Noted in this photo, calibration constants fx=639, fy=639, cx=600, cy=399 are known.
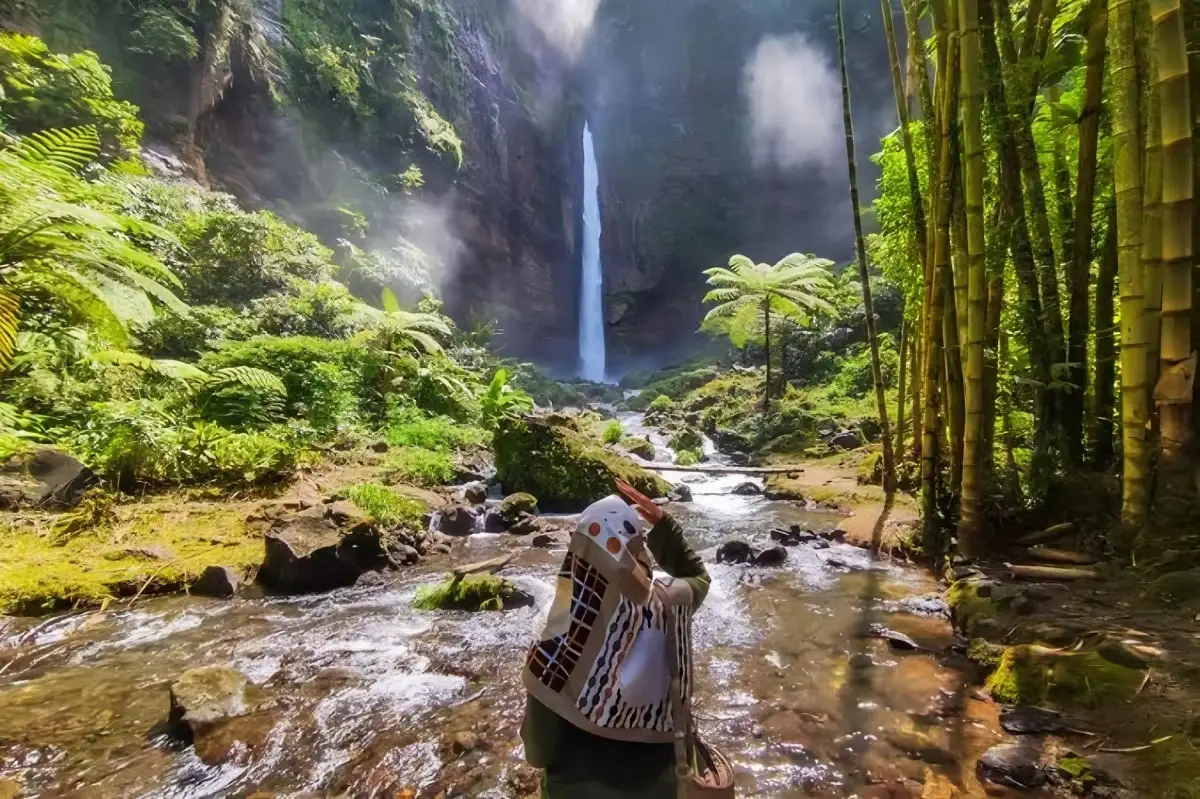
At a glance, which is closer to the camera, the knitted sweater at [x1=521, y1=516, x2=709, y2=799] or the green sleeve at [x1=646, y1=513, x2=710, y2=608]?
the knitted sweater at [x1=521, y1=516, x2=709, y2=799]

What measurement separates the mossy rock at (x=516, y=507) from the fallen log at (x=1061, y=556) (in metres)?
5.31

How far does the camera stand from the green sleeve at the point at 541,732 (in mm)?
1572

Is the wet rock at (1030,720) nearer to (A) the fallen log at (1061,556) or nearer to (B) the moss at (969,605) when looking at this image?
(B) the moss at (969,605)

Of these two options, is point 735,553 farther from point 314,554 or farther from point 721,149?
point 721,149

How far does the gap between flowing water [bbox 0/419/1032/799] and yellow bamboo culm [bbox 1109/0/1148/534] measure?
159 cm

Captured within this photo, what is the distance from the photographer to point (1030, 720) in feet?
9.10

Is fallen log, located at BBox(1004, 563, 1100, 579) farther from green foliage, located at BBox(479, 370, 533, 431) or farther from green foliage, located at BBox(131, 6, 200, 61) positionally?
green foliage, located at BBox(131, 6, 200, 61)

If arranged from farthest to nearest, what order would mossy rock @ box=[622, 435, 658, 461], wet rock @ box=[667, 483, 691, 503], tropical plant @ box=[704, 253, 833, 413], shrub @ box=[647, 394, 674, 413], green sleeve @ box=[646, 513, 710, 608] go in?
1. shrub @ box=[647, 394, 674, 413]
2. tropical plant @ box=[704, 253, 833, 413]
3. mossy rock @ box=[622, 435, 658, 461]
4. wet rock @ box=[667, 483, 691, 503]
5. green sleeve @ box=[646, 513, 710, 608]

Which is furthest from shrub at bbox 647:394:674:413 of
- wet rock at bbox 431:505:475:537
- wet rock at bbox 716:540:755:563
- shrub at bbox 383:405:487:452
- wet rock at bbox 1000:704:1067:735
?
wet rock at bbox 1000:704:1067:735

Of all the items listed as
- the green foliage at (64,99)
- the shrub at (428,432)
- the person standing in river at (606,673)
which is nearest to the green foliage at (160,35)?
the green foliage at (64,99)

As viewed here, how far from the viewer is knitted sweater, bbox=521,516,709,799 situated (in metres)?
1.57

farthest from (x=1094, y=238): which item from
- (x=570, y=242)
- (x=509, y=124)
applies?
(x=570, y=242)

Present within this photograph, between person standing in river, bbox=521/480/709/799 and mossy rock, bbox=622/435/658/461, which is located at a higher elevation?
mossy rock, bbox=622/435/658/461

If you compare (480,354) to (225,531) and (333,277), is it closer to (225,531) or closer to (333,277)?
(333,277)
